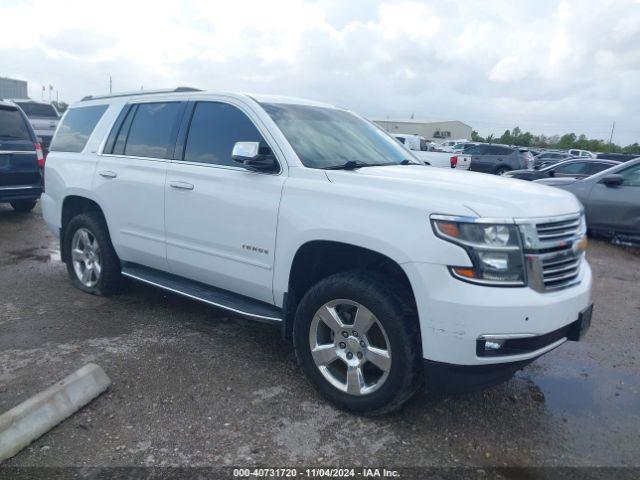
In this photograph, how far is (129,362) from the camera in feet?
13.1

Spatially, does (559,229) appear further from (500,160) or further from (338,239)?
(500,160)

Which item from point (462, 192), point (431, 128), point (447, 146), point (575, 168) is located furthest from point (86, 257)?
point (431, 128)

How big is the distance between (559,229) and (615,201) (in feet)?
21.5

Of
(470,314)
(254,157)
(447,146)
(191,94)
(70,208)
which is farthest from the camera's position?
(447,146)

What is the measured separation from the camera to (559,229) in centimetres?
312

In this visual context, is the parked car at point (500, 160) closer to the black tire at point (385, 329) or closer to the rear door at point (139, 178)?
the rear door at point (139, 178)

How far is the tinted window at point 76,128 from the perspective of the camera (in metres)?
5.41

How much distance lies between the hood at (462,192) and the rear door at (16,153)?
7.12 metres

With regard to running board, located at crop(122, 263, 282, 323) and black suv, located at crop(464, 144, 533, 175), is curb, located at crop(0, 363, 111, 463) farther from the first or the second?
black suv, located at crop(464, 144, 533, 175)

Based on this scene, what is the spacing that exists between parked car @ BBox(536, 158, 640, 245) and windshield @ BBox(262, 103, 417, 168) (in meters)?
5.52

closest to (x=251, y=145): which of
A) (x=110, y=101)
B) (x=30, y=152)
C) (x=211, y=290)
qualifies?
(x=211, y=290)

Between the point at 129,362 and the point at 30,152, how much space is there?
251 inches

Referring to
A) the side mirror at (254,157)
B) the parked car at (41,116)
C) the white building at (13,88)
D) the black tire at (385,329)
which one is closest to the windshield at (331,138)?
the side mirror at (254,157)

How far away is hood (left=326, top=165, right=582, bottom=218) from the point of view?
294 cm
